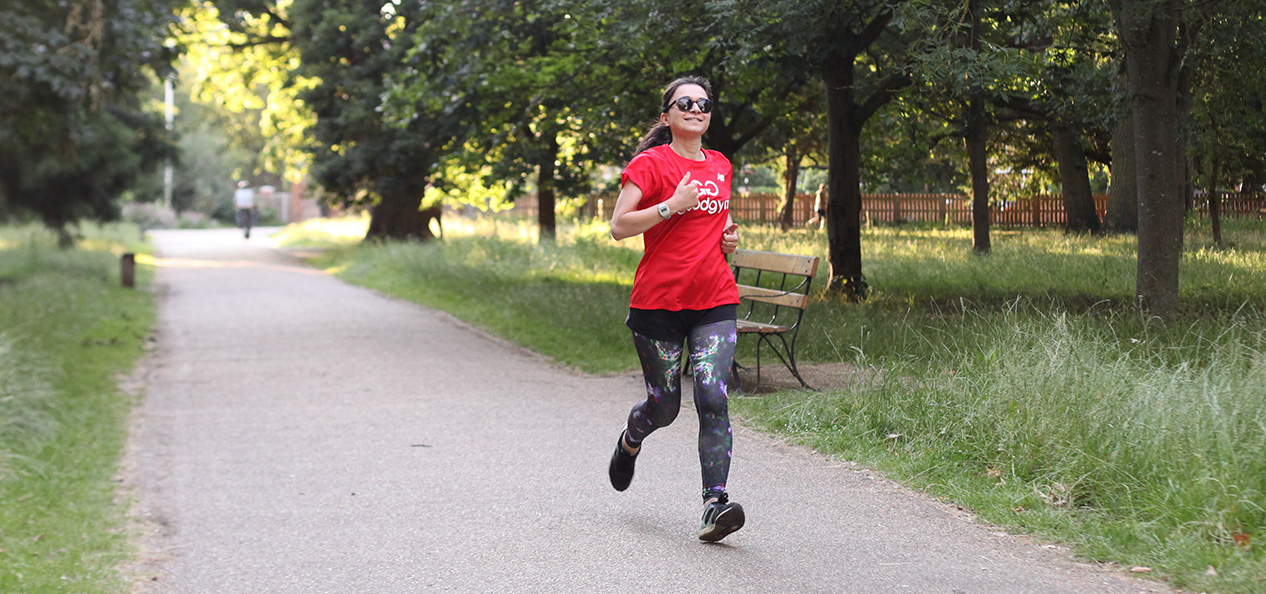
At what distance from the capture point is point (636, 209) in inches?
189

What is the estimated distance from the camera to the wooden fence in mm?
14891

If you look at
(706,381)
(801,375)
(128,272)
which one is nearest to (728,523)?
(706,381)

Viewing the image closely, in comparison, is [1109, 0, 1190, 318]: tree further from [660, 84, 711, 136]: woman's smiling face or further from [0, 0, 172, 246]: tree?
[0, 0, 172, 246]: tree

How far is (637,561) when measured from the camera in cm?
480

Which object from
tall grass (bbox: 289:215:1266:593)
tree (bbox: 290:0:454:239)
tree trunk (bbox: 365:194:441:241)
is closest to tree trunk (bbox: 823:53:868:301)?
tall grass (bbox: 289:215:1266:593)

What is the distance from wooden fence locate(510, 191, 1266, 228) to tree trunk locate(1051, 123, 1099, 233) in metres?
0.25

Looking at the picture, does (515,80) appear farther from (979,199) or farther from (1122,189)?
(1122,189)

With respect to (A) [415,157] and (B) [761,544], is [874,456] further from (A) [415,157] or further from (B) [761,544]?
(A) [415,157]

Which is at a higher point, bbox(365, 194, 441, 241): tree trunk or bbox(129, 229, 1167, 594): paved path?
bbox(365, 194, 441, 241): tree trunk

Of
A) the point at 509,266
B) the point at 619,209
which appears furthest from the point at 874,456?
the point at 509,266

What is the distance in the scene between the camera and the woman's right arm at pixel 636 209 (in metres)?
4.62

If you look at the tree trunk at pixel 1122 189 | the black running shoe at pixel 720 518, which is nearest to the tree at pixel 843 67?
the tree trunk at pixel 1122 189

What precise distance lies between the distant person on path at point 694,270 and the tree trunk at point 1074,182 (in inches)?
575

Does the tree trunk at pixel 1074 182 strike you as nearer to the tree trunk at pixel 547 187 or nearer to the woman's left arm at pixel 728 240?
the tree trunk at pixel 547 187
